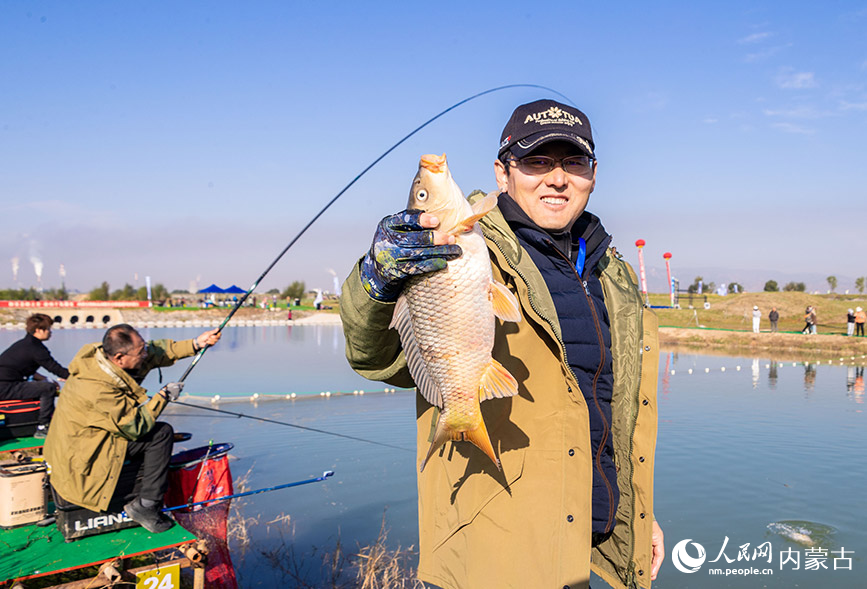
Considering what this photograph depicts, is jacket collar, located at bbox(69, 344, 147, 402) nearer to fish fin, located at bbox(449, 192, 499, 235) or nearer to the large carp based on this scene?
the large carp

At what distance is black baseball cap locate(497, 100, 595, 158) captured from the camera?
2.55 meters

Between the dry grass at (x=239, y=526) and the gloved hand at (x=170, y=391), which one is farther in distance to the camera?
the dry grass at (x=239, y=526)

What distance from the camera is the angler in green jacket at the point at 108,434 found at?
4945mm

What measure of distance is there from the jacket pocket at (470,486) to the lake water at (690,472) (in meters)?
4.60

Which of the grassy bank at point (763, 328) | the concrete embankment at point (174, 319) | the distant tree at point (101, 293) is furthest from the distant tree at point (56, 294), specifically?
the grassy bank at point (763, 328)

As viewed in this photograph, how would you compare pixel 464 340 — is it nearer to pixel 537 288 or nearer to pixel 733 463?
pixel 537 288

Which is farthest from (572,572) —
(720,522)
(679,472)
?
(679,472)

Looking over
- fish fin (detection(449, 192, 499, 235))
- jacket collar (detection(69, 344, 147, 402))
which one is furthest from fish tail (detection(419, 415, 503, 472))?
jacket collar (detection(69, 344, 147, 402))

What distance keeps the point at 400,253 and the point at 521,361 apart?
69cm

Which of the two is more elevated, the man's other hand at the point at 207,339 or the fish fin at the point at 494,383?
the fish fin at the point at 494,383

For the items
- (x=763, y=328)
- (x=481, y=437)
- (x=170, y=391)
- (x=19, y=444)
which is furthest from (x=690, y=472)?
(x=763, y=328)

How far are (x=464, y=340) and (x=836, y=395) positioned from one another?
17.4 metres

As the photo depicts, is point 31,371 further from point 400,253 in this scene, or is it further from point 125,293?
point 125,293

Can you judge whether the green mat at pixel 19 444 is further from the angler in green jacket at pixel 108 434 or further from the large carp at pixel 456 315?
the large carp at pixel 456 315
